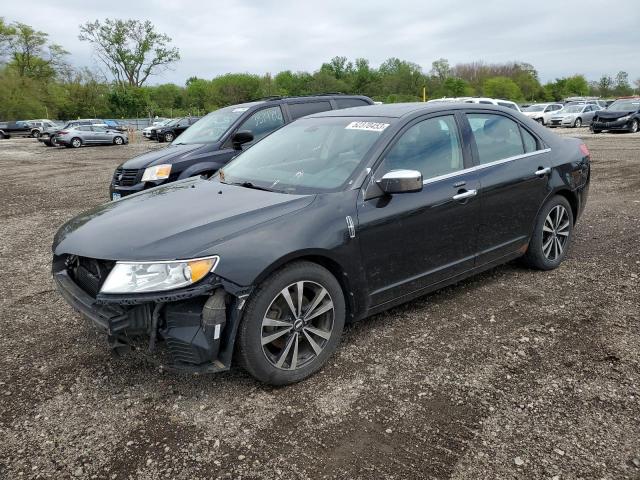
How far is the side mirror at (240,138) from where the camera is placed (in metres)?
7.30

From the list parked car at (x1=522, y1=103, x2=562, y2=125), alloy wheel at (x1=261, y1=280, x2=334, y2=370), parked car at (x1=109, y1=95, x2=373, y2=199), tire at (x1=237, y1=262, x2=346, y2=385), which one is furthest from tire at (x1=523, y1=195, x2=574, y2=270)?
parked car at (x1=522, y1=103, x2=562, y2=125)

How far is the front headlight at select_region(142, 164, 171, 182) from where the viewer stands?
22.8 ft

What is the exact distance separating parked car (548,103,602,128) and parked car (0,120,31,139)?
3899cm

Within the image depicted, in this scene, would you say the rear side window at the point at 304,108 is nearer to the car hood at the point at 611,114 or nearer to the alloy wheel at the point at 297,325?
the alloy wheel at the point at 297,325

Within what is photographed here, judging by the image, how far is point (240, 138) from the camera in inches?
289

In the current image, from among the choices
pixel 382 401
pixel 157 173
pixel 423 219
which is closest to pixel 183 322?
pixel 382 401

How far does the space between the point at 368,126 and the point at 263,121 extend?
416cm

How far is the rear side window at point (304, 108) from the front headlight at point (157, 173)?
2103 millimetres

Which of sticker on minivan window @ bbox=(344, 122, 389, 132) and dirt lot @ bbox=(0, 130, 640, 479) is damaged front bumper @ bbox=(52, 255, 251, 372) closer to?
dirt lot @ bbox=(0, 130, 640, 479)

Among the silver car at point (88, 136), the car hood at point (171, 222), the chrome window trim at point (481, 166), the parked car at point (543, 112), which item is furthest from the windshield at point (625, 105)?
the silver car at point (88, 136)

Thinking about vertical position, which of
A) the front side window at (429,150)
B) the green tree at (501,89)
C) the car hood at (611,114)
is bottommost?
the front side window at (429,150)

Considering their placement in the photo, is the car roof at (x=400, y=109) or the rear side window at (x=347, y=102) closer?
the car roof at (x=400, y=109)

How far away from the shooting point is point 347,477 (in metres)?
2.44

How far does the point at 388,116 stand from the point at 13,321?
3366 mm
